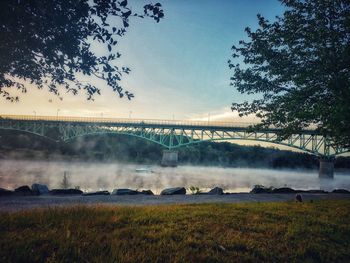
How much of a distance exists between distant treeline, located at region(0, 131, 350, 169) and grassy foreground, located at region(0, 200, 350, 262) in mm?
76426

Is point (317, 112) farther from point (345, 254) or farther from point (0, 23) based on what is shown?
point (0, 23)

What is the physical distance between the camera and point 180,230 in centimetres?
508

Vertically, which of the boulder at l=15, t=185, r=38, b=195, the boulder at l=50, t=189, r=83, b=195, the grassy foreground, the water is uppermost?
the grassy foreground

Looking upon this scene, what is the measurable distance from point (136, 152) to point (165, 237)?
87911 millimetres

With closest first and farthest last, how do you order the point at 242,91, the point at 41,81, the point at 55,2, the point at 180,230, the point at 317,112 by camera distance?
the point at 55,2
the point at 180,230
the point at 41,81
the point at 317,112
the point at 242,91

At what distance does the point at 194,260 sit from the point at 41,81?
5.76m

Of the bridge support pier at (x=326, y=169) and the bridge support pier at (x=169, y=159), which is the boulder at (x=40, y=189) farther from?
the bridge support pier at (x=326, y=169)

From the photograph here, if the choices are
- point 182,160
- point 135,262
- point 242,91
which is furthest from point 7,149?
point 135,262

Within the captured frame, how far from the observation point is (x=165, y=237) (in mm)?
4559

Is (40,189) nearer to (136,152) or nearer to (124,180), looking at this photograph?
(124,180)

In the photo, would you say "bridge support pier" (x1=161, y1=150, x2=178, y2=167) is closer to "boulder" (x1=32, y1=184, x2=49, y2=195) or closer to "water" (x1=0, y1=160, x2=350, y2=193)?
"water" (x1=0, y1=160, x2=350, y2=193)

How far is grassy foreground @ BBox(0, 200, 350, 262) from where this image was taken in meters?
3.72

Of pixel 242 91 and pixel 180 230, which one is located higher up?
pixel 242 91

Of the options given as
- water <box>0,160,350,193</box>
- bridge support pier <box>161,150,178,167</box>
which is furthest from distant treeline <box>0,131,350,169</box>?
water <box>0,160,350,193</box>
